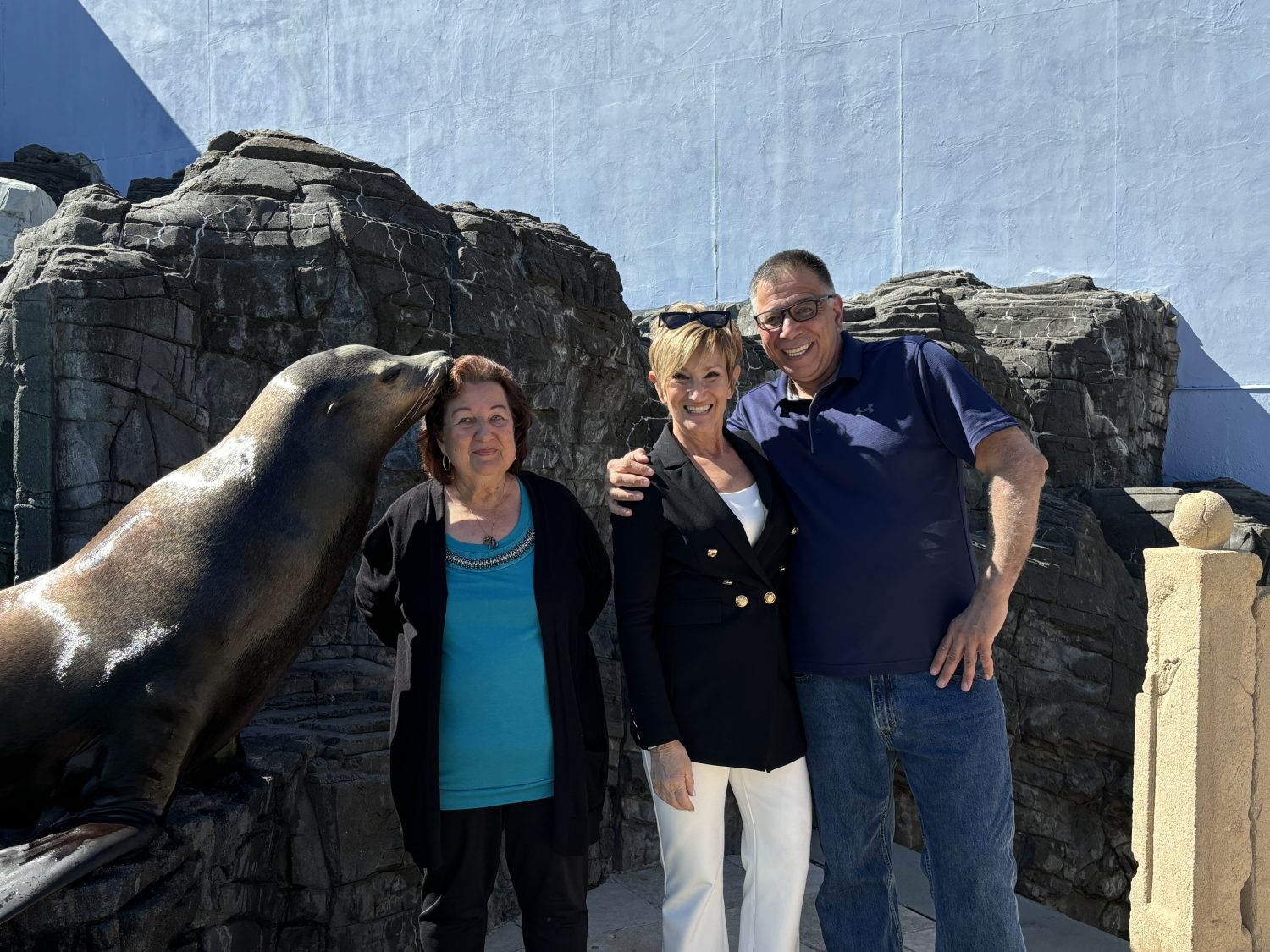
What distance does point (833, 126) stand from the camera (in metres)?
10.3

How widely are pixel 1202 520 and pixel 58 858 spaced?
10.4ft

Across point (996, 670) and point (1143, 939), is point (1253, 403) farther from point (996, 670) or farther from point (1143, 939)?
point (1143, 939)

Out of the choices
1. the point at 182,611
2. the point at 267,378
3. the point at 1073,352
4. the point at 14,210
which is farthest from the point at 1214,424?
the point at 14,210

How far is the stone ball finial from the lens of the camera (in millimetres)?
3412

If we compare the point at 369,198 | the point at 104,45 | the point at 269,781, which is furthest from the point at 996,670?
the point at 104,45

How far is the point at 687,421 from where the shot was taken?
2.38m

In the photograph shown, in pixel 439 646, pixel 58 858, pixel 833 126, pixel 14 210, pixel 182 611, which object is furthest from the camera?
pixel 833 126

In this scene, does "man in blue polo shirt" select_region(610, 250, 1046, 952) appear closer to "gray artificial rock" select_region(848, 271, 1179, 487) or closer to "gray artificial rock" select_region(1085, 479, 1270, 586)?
"gray artificial rock" select_region(848, 271, 1179, 487)

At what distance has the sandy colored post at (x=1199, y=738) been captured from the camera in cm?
348

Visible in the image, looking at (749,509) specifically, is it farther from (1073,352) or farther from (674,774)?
(1073,352)

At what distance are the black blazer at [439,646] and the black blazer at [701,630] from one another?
95 millimetres

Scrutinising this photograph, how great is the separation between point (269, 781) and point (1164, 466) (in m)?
9.15

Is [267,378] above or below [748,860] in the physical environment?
above

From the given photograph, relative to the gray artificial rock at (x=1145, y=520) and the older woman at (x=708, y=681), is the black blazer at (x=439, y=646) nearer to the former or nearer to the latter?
the older woman at (x=708, y=681)
